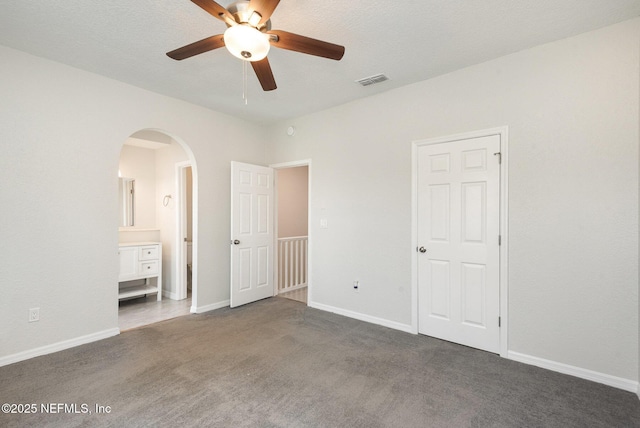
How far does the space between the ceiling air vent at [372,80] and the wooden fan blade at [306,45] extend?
1212 millimetres

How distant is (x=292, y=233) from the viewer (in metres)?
6.14

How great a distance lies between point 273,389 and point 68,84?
3.35 metres

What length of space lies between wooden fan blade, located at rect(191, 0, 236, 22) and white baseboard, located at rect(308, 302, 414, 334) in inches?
126

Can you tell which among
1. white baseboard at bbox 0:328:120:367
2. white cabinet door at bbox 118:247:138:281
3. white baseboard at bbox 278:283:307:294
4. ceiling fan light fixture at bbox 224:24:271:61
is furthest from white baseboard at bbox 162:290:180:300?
ceiling fan light fixture at bbox 224:24:271:61

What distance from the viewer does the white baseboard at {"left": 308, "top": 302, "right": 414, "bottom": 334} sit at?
132 inches

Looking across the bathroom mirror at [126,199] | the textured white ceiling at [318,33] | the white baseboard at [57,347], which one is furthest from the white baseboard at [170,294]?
the textured white ceiling at [318,33]

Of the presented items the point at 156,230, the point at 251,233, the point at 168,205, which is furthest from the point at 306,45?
the point at 156,230

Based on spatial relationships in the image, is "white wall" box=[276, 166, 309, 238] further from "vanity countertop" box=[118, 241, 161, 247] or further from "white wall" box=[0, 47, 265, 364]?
"white wall" box=[0, 47, 265, 364]

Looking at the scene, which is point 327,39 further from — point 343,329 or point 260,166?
point 343,329

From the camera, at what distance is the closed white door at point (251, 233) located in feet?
13.7

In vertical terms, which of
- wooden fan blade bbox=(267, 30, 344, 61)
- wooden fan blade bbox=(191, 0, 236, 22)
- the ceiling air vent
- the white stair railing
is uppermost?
the ceiling air vent

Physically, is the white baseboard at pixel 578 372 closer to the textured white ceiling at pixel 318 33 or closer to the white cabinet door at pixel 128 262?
the textured white ceiling at pixel 318 33

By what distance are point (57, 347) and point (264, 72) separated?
312cm

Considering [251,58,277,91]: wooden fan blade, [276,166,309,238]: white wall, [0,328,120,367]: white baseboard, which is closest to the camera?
[251,58,277,91]: wooden fan blade
